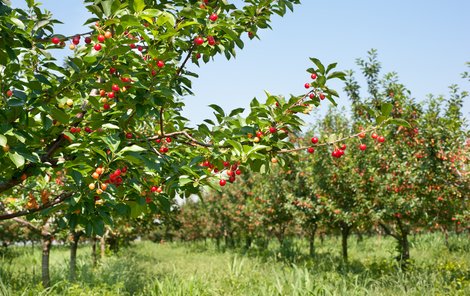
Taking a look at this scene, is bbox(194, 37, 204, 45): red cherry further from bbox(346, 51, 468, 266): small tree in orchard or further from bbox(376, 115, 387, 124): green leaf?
bbox(346, 51, 468, 266): small tree in orchard

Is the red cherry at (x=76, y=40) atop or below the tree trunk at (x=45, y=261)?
atop

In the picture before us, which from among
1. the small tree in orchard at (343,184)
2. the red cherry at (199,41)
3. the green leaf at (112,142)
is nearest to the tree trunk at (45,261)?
the small tree in orchard at (343,184)

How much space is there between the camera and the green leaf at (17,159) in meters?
2.80

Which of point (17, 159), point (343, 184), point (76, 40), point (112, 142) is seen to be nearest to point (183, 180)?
point (112, 142)

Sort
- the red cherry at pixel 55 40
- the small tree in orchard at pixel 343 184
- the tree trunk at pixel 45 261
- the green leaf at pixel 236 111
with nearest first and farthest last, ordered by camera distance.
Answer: the red cherry at pixel 55 40 → the green leaf at pixel 236 111 → the tree trunk at pixel 45 261 → the small tree in orchard at pixel 343 184

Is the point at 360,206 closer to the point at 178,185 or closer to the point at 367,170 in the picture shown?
the point at 367,170

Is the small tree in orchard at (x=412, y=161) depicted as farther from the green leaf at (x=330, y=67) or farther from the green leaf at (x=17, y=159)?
the green leaf at (x=17, y=159)

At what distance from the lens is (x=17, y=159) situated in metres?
2.83

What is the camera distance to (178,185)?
3312mm

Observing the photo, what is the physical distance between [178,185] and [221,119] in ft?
2.68

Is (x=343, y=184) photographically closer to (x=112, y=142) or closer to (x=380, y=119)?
(x=380, y=119)

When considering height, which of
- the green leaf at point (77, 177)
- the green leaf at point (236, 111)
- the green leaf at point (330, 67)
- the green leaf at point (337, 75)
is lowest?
the green leaf at point (77, 177)

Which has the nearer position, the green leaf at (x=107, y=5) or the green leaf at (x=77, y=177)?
the green leaf at (x=107, y=5)

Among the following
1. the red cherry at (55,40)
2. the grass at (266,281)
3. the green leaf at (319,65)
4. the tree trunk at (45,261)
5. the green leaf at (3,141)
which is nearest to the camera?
the green leaf at (3,141)
